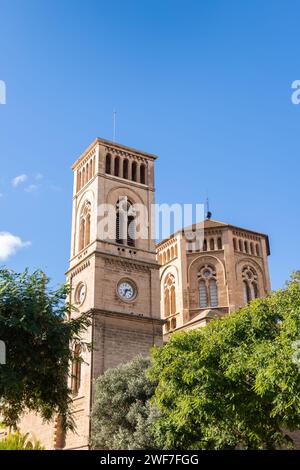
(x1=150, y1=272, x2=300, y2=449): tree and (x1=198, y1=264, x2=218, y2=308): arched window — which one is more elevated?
(x1=198, y1=264, x2=218, y2=308): arched window

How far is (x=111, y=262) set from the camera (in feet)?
120

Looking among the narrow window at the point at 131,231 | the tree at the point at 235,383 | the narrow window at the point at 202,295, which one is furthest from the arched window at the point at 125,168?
the tree at the point at 235,383

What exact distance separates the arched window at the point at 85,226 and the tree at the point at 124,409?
11.9 meters

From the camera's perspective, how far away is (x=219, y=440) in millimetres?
21703

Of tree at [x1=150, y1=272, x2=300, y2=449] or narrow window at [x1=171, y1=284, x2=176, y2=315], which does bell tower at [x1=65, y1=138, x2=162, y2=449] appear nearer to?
tree at [x1=150, y1=272, x2=300, y2=449]

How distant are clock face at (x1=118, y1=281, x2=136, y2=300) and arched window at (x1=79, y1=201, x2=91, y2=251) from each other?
4693mm

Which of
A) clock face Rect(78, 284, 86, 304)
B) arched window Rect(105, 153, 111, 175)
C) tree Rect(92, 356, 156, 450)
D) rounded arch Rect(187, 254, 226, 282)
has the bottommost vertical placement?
tree Rect(92, 356, 156, 450)

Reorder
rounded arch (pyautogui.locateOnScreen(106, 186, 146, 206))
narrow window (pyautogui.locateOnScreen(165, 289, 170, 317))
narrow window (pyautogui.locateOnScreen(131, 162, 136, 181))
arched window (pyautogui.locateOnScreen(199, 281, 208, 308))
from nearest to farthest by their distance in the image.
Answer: rounded arch (pyautogui.locateOnScreen(106, 186, 146, 206)), narrow window (pyautogui.locateOnScreen(131, 162, 136, 181)), arched window (pyautogui.locateOnScreen(199, 281, 208, 308)), narrow window (pyautogui.locateOnScreen(165, 289, 170, 317))

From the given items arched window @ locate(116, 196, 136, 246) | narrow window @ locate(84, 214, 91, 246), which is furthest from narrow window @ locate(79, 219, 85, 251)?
arched window @ locate(116, 196, 136, 246)

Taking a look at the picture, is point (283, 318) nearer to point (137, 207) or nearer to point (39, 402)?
point (39, 402)

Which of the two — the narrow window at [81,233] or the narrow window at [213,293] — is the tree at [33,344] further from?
the narrow window at [213,293]

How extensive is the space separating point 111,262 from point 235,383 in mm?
17799

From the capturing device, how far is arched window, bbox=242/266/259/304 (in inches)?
1918
